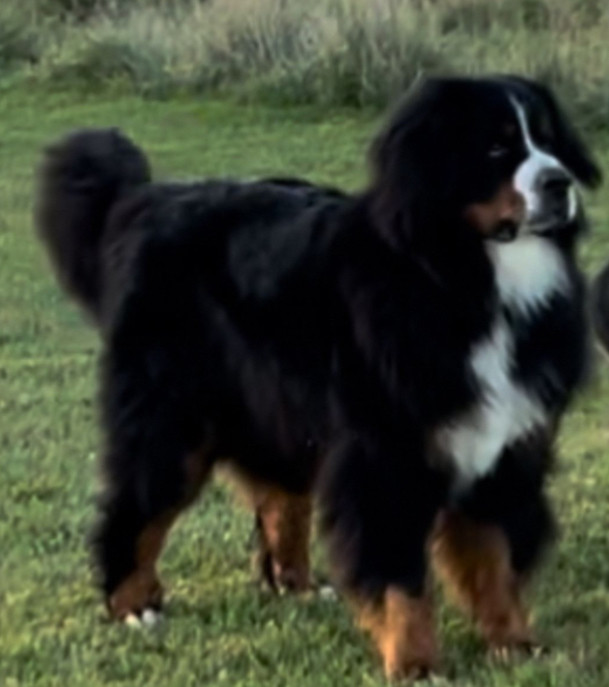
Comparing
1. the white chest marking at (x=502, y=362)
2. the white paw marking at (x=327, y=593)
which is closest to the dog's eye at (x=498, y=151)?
the white chest marking at (x=502, y=362)

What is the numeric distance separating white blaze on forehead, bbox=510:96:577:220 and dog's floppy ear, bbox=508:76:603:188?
0.47 ft

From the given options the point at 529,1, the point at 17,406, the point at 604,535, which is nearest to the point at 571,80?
the point at 529,1

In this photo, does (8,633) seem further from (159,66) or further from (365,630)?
(159,66)

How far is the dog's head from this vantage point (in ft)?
16.7

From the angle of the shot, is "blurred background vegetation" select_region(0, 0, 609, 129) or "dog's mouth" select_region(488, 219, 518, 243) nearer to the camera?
"dog's mouth" select_region(488, 219, 518, 243)

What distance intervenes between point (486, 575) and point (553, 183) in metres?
1.27

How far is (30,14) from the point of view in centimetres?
2575

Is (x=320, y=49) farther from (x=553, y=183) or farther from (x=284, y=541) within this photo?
(x=553, y=183)

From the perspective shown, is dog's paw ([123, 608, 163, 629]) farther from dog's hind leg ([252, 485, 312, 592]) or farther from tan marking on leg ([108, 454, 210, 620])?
dog's hind leg ([252, 485, 312, 592])

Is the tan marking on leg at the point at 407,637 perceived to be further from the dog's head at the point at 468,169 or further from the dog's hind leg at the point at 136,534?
the dog's head at the point at 468,169

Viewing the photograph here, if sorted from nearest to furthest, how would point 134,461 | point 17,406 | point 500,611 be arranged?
1. point 500,611
2. point 134,461
3. point 17,406

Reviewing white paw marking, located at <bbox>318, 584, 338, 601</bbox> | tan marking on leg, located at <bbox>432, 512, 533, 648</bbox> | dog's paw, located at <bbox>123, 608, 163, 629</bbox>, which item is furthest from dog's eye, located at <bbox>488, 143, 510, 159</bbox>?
dog's paw, located at <bbox>123, 608, 163, 629</bbox>

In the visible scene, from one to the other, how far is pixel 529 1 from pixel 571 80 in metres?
4.41

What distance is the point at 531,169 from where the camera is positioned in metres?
5.12
